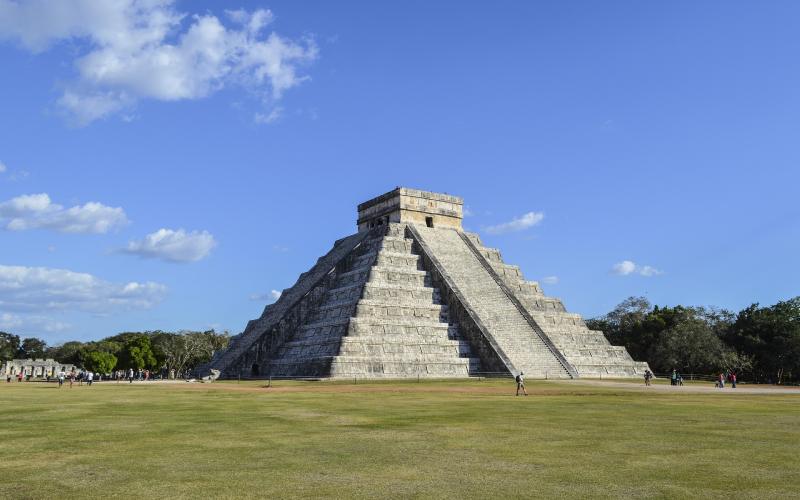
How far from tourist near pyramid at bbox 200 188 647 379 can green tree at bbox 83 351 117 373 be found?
31.1 metres

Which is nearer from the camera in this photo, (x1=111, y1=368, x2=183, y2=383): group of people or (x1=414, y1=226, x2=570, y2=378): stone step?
(x1=414, y1=226, x2=570, y2=378): stone step

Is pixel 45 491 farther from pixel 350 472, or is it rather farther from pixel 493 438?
pixel 493 438

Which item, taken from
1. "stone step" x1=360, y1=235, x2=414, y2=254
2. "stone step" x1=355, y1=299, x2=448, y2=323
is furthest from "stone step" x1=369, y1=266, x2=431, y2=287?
"stone step" x1=360, y1=235, x2=414, y2=254

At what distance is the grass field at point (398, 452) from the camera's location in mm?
8656

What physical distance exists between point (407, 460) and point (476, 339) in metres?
33.3

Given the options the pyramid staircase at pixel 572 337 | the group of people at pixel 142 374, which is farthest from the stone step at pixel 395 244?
the group of people at pixel 142 374

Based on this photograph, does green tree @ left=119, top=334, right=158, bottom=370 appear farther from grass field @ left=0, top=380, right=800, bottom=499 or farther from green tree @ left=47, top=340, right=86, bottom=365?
grass field @ left=0, top=380, right=800, bottom=499

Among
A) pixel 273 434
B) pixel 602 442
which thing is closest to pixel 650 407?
pixel 602 442

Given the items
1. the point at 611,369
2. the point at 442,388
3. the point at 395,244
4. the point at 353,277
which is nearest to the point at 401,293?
the point at 353,277

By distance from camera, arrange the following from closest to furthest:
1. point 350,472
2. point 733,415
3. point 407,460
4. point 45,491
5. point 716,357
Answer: point 45,491
point 350,472
point 407,460
point 733,415
point 716,357

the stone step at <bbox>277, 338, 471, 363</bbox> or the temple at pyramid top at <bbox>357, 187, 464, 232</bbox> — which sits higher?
the temple at pyramid top at <bbox>357, 187, 464, 232</bbox>

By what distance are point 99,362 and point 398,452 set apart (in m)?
74.6

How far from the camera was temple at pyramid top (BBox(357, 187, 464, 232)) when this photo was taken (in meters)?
55.2

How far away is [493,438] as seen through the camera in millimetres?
13180
